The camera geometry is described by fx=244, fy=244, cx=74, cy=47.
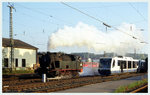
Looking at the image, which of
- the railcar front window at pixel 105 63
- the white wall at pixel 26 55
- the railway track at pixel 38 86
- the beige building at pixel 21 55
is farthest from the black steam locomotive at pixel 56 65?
the white wall at pixel 26 55

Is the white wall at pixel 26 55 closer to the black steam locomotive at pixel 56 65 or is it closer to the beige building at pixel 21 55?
the beige building at pixel 21 55

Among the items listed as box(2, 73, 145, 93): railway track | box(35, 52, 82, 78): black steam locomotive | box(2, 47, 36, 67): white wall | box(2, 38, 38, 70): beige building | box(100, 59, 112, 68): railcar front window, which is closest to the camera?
box(2, 73, 145, 93): railway track

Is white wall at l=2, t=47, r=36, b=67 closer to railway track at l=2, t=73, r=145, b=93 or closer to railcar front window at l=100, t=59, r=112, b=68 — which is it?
railcar front window at l=100, t=59, r=112, b=68

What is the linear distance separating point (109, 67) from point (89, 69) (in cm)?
1687

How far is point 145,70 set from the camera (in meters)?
45.6

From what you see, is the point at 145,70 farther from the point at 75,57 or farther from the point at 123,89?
the point at 123,89

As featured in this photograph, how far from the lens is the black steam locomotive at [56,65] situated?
26.1 metres

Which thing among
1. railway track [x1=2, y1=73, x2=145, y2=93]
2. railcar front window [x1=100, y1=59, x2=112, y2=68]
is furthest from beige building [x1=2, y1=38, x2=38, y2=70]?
railway track [x1=2, y1=73, x2=145, y2=93]

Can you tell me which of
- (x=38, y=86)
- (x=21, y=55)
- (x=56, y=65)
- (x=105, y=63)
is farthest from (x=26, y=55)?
(x=38, y=86)

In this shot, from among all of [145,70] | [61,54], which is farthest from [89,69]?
[61,54]

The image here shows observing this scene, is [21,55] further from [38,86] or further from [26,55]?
[38,86]

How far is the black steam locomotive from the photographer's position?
26.1 meters

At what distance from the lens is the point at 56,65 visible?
2662 cm

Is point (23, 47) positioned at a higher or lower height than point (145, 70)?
higher
